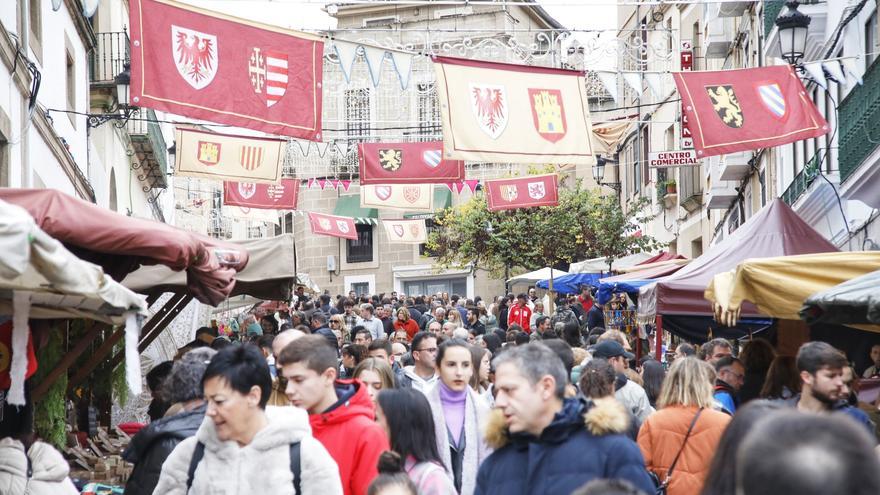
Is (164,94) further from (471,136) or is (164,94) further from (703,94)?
(703,94)

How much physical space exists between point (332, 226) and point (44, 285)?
1172 inches

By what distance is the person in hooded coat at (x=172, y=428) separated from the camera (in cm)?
638

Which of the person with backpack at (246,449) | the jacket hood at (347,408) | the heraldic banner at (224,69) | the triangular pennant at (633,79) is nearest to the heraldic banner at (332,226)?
the triangular pennant at (633,79)

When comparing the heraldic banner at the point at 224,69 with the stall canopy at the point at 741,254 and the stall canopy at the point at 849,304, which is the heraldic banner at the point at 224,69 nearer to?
the stall canopy at the point at 741,254

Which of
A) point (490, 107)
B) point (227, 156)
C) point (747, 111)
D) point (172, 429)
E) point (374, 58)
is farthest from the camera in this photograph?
point (227, 156)

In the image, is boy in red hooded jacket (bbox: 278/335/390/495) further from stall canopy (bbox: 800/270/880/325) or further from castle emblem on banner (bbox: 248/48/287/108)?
castle emblem on banner (bbox: 248/48/287/108)

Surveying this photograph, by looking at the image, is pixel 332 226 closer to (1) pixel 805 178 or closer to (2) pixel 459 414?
(1) pixel 805 178

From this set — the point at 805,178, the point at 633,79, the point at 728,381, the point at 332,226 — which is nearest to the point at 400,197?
the point at 332,226

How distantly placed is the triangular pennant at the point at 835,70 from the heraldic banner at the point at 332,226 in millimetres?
19842

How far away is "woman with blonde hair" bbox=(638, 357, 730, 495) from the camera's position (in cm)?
752

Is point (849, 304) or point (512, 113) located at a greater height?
point (512, 113)

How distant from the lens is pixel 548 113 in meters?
15.3

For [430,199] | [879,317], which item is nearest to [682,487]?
[879,317]

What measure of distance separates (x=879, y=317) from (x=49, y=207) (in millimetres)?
4923
